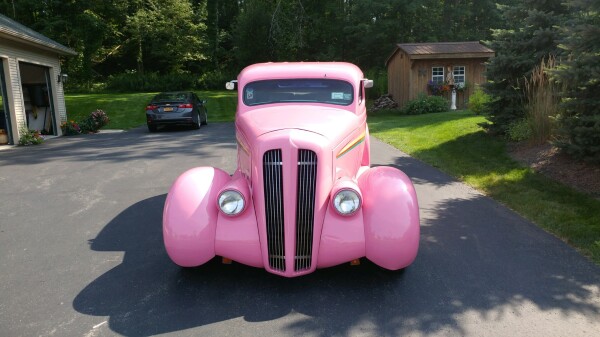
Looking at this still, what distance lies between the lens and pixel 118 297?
3820 millimetres

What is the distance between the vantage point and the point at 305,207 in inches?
151

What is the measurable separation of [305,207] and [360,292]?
86 cm

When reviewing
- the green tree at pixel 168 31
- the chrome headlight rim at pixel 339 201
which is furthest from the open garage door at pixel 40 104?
the green tree at pixel 168 31

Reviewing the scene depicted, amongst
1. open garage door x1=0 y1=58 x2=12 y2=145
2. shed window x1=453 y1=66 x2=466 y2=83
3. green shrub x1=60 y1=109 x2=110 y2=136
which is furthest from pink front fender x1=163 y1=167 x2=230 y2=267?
shed window x1=453 y1=66 x2=466 y2=83

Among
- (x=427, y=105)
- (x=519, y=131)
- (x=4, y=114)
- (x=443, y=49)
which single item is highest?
(x=443, y=49)

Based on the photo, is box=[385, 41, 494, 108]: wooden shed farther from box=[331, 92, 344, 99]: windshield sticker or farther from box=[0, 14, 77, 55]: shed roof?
box=[331, 92, 344, 99]: windshield sticker

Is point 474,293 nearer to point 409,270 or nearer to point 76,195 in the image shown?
point 409,270

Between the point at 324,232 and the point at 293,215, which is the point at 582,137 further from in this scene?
the point at 293,215

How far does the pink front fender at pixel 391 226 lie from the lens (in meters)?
3.81

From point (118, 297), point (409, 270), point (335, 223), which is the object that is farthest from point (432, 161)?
point (118, 297)

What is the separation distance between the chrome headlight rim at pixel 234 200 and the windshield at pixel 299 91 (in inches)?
66.7

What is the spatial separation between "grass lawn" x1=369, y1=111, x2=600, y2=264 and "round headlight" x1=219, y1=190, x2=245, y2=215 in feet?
11.3

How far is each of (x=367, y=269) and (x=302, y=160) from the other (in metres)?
1.30

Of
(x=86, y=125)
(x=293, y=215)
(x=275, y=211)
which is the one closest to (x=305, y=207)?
(x=293, y=215)
